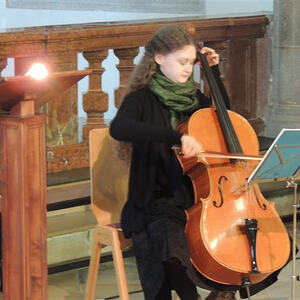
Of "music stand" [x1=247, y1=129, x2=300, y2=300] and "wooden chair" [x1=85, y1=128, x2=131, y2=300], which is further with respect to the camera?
"wooden chair" [x1=85, y1=128, x2=131, y2=300]

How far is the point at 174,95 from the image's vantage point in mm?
4113

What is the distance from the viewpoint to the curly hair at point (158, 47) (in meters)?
4.10

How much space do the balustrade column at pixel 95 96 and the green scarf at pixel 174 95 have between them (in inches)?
55.2

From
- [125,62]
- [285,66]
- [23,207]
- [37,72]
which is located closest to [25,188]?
[23,207]

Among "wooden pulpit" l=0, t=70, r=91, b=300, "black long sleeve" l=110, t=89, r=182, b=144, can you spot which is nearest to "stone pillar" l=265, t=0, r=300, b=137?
"black long sleeve" l=110, t=89, r=182, b=144

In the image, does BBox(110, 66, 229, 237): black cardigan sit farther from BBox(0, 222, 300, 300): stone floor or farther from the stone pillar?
the stone pillar

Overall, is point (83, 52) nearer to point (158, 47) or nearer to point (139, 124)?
point (158, 47)

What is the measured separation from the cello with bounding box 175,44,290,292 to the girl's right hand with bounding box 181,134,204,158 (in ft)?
0.40

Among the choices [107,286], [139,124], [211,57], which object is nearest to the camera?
[139,124]

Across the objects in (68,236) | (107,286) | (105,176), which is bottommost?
(107,286)

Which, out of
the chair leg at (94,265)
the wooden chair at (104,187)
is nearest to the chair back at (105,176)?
the wooden chair at (104,187)

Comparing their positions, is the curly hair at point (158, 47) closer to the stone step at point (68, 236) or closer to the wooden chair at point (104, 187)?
the wooden chair at point (104, 187)

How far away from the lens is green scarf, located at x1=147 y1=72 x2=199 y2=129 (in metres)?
4.11

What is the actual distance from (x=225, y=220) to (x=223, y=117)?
461 mm
